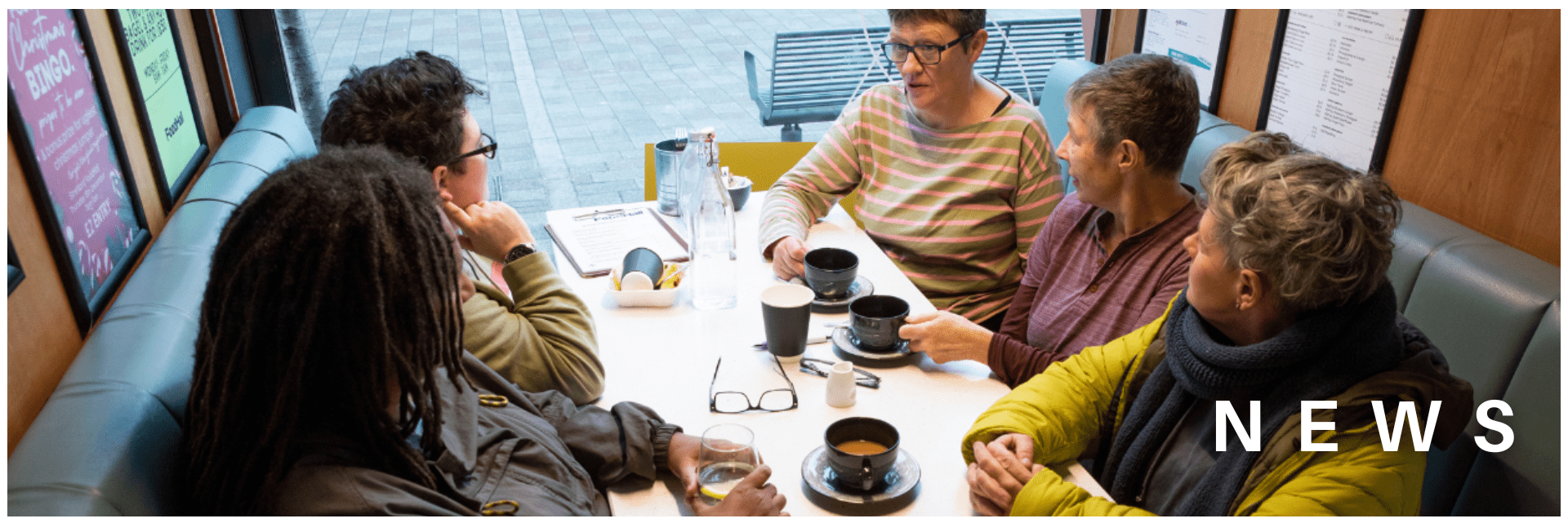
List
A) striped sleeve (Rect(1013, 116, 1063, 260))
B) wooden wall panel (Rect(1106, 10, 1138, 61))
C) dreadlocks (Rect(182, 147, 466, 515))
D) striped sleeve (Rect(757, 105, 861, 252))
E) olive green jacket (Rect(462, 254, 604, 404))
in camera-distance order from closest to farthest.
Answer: dreadlocks (Rect(182, 147, 466, 515))
olive green jacket (Rect(462, 254, 604, 404))
striped sleeve (Rect(1013, 116, 1063, 260))
striped sleeve (Rect(757, 105, 861, 252))
wooden wall panel (Rect(1106, 10, 1138, 61))

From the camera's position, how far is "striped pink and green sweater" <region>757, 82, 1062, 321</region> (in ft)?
6.77

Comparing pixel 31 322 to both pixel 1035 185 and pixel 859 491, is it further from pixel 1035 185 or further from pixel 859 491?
pixel 1035 185

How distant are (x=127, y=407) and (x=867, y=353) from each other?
0.99 metres

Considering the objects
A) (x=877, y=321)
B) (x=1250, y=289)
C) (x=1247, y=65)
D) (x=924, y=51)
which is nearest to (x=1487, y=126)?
(x=1247, y=65)

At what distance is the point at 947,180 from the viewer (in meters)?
2.11

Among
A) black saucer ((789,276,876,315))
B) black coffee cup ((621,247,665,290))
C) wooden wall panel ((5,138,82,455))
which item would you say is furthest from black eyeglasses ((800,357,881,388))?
wooden wall panel ((5,138,82,455))

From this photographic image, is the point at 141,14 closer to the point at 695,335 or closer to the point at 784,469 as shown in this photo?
the point at 695,335

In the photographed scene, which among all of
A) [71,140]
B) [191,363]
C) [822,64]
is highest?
[71,140]

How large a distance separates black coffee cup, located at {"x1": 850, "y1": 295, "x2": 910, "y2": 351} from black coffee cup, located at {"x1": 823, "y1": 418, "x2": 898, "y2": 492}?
0.97ft

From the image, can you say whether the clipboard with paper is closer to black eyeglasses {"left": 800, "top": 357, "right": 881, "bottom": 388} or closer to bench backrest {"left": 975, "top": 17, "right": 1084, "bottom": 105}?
black eyeglasses {"left": 800, "top": 357, "right": 881, "bottom": 388}

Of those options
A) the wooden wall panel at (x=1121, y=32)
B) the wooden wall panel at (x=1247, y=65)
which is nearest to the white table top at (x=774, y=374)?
the wooden wall panel at (x=1247, y=65)

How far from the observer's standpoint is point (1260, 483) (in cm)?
113

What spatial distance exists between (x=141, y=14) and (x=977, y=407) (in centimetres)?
190

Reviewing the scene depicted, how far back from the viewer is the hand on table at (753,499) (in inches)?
43.4
